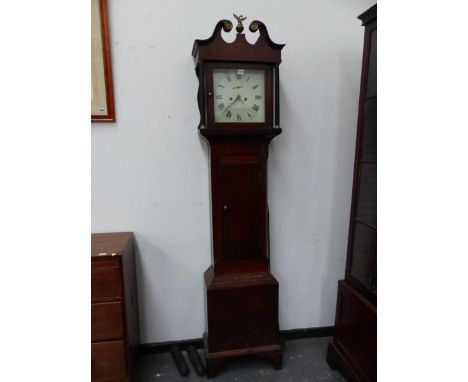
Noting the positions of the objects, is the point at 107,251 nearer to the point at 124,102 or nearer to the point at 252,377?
the point at 124,102

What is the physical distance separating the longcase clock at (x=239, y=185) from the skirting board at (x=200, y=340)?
0.24 metres

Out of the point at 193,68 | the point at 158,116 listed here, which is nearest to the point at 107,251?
the point at 158,116

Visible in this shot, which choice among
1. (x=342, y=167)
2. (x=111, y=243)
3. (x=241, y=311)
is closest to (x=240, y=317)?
(x=241, y=311)

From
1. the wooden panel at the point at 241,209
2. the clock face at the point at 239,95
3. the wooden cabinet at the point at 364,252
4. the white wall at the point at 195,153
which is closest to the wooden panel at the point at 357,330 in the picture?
the wooden cabinet at the point at 364,252

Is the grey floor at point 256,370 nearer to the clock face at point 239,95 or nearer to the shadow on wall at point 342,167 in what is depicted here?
the shadow on wall at point 342,167

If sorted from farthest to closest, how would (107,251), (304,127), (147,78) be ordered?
(304,127)
(147,78)
(107,251)

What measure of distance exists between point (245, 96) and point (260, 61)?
156 mm

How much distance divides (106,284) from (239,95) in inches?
38.3

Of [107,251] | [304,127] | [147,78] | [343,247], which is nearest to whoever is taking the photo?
[107,251]

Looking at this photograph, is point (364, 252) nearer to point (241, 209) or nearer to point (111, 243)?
point (241, 209)

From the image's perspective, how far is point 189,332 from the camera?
173cm

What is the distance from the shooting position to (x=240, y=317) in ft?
4.98

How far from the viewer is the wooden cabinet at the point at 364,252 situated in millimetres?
1321

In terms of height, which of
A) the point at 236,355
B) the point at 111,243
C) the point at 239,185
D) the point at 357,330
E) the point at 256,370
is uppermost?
the point at 239,185
